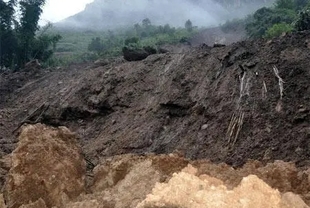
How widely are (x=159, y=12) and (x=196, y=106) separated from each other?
279 feet

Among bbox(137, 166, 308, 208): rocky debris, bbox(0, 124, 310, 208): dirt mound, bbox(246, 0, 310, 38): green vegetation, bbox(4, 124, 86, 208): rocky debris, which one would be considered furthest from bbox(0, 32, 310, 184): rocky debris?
bbox(246, 0, 310, 38): green vegetation

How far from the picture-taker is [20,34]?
1027 inches

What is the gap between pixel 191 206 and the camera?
159 inches

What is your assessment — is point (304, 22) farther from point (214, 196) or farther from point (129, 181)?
point (214, 196)

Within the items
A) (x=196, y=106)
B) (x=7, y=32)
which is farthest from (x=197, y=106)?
(x=7, y=32)

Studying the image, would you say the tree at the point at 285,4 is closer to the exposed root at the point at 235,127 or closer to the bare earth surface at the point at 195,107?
the bare earth surface at the point at 195,107

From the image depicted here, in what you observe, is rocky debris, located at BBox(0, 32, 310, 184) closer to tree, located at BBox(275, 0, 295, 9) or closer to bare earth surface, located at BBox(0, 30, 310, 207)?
bare earth surface, located at BBox(0, 30, 310, 207)

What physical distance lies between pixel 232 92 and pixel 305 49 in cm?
219

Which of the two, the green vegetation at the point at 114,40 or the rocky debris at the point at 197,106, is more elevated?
the rocky debris at the point at 197,106

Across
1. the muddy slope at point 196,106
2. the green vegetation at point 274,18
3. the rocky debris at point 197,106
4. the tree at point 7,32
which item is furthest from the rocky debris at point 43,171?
the tree at point 7,32

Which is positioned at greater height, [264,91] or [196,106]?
[264,91]

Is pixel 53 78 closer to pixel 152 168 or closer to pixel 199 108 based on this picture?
pixel 199 108

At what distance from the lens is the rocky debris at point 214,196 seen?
397 cm

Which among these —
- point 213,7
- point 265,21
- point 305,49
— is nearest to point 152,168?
point 305,49
